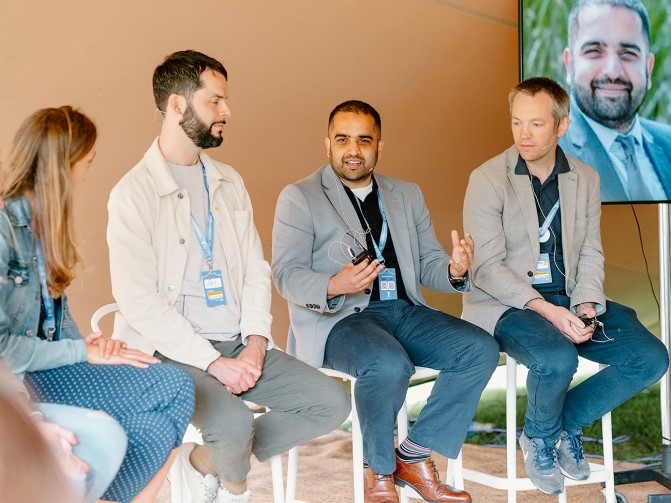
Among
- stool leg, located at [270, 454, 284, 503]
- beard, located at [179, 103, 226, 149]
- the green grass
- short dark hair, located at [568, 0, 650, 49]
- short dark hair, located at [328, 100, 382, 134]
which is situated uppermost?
short dark hair, located at [568, 0, 650, 49]

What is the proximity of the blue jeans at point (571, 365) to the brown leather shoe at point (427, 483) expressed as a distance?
1.34 ft

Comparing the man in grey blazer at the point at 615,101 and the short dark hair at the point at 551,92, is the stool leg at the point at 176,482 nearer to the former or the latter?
the short dark hair at the point at 551,92

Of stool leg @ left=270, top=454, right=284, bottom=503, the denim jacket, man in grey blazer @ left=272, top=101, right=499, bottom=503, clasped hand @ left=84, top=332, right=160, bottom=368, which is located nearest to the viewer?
the denim jacket

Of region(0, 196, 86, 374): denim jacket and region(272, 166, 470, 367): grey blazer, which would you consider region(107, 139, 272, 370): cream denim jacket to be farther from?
region(0, 196, 86, 374): denim jacket

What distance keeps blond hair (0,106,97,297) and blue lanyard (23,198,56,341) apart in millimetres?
10

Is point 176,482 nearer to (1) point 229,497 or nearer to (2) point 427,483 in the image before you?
(1) point 229,497

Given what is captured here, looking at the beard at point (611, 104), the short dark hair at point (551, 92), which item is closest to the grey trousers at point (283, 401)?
the short dark hair at point (551, 92)

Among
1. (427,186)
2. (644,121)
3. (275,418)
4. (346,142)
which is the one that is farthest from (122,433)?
(427,186)

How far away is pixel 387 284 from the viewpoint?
121 inches

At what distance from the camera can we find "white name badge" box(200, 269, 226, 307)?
265cm

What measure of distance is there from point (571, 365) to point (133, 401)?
1.52 meters

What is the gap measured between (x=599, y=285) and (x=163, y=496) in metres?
2.05

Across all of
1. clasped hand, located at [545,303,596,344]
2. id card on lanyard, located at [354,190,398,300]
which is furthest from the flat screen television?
id card on lanyard, located at [354,190,398,300]

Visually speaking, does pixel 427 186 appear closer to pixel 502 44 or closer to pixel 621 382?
pixel 502 44
